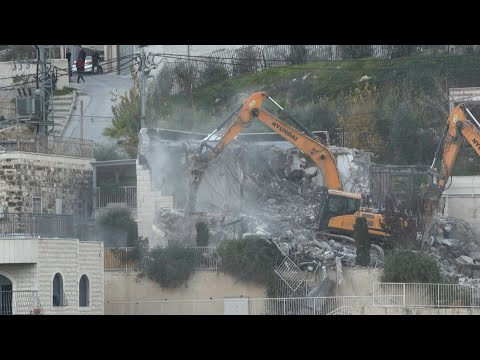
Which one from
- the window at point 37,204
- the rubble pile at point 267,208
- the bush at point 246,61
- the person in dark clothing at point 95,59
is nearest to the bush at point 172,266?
the rubble pile at point 267,208

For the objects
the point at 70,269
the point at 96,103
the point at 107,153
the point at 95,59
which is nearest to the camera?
the point at 70,269

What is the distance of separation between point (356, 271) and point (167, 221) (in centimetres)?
792

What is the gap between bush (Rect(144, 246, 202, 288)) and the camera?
50.4 meters

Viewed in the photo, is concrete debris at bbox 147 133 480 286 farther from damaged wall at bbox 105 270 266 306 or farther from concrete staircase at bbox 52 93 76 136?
concrete staircase at bbox 52 93 76 136

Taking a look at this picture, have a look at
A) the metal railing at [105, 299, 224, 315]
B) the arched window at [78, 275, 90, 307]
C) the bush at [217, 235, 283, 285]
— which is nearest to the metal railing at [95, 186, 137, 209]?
the metal railing at [105, 299, 224, 315]

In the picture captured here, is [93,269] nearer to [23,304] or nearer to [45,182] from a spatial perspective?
[23,304]

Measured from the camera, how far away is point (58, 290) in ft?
139

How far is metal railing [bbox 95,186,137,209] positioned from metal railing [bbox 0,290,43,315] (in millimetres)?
16093

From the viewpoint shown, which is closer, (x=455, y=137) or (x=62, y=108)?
(x=455, y=137)

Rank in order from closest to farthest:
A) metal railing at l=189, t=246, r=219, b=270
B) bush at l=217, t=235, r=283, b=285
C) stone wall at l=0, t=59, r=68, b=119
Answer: bush at l=217, t=235, r=283, b=285 < metal railing at l=189, t=246, r=219, b=270 < stone wall at l=0, t=59, r=68, b=119

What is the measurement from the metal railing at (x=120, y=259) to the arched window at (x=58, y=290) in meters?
9.05

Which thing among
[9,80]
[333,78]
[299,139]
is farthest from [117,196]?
[333,78]

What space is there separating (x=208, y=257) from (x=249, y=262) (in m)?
1.63

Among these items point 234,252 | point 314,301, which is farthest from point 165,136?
point 314,301
